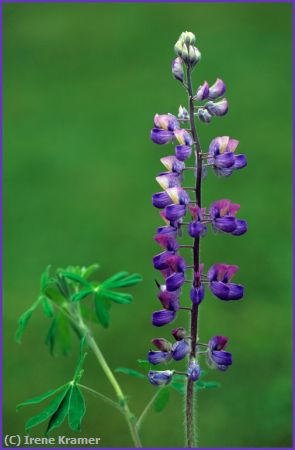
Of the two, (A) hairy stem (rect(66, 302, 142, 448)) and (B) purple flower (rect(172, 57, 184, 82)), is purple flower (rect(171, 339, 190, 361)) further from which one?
(B) purple flower (rect(172, 57, 184, 82))

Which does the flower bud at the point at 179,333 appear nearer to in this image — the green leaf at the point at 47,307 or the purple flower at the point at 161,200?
the purple flower at the point at 161,200

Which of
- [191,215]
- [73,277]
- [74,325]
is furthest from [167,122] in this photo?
[74,325]

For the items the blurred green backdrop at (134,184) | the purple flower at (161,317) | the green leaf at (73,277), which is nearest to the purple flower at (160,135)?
the purple flower at (161,317)

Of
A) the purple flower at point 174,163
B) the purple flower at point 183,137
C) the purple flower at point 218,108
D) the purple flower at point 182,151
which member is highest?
the purple flower at point 218,108

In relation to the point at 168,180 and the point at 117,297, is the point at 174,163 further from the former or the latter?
the point at 117,297

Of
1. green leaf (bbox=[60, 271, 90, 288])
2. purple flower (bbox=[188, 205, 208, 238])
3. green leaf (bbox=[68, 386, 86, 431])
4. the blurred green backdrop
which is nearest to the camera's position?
purple flower (bbox=[188, 205, 208, 238])

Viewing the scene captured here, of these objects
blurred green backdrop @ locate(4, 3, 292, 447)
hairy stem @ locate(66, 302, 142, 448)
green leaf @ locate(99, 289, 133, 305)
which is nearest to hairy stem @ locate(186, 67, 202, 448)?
hairy stem @ locate(66, 302, 142, 448)

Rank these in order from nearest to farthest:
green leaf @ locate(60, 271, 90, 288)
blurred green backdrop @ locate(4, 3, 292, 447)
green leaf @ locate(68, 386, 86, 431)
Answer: green leaf @ locate(68, 386, 86, 431) < green leaf @ locate(60, 271, 90, 288) < blurred green backdrop @ locate(4, 3, 292, 447)

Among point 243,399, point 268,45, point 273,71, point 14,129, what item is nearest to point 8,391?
point 243,399
